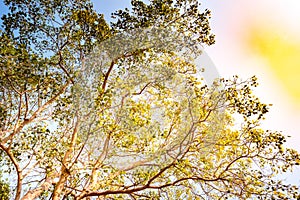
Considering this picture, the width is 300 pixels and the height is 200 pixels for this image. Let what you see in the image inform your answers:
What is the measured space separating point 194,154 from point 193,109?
83 centimetres

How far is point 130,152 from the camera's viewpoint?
6445 mm

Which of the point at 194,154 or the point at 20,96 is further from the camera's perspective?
the point at 20,96

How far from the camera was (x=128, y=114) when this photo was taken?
19.6 ft

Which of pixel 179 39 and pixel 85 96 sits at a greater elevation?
pixel 179 39

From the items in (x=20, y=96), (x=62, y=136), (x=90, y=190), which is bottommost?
(x=90, y=190)

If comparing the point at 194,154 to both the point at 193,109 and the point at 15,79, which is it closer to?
the point at 193,109

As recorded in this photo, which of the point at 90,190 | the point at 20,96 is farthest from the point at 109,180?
the point at 20,96

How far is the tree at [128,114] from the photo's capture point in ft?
18.6

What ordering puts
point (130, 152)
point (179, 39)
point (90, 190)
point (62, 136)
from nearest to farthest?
point (90, 190)
point (130, 152)
point (62, 136)
point (179, 39)

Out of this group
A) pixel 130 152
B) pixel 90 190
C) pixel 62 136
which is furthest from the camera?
pixel 62 136

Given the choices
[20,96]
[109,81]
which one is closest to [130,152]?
[109,81]

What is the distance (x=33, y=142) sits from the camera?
647 cm

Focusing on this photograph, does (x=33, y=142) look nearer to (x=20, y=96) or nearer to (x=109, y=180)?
(x=20, y=96)

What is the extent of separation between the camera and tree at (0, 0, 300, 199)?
5656mm
